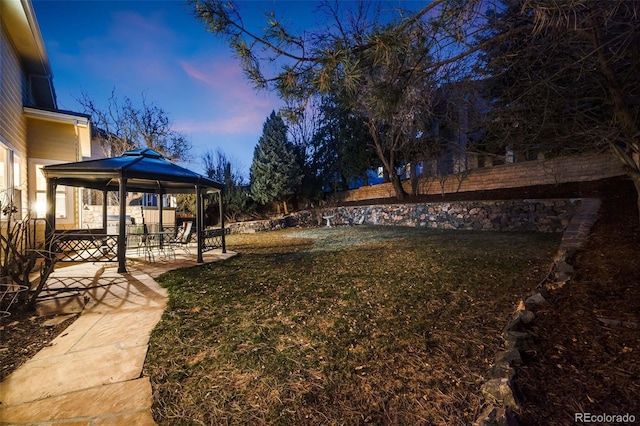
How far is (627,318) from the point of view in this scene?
224 cm

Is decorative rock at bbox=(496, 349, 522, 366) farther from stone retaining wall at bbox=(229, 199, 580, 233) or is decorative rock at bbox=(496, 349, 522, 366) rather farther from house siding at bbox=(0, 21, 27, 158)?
house siding at bbox=(0, 21, 27, 158)

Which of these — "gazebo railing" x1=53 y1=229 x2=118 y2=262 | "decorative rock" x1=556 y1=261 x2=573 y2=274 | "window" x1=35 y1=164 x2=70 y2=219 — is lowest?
"decorative rock" x1=556 y1=261 x2=573 y2=274

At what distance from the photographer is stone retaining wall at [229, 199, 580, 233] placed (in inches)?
332

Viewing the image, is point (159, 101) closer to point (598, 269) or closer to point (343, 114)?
point (343, 114)

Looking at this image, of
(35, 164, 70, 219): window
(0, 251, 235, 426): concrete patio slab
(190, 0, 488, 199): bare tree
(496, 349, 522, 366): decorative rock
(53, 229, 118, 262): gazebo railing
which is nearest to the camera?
(0, 251, 235, 426): concrete patio slab

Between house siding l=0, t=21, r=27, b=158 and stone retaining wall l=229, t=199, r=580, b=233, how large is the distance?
28.7 feet

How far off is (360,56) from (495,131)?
382 centimetres

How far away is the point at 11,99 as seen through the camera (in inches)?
247

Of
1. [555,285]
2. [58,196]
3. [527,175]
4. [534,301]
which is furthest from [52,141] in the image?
[527,175]

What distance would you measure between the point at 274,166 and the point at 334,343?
15.6 meters

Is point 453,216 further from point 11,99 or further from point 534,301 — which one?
point 11,99

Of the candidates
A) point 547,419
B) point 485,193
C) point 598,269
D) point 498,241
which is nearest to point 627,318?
point 598,269
